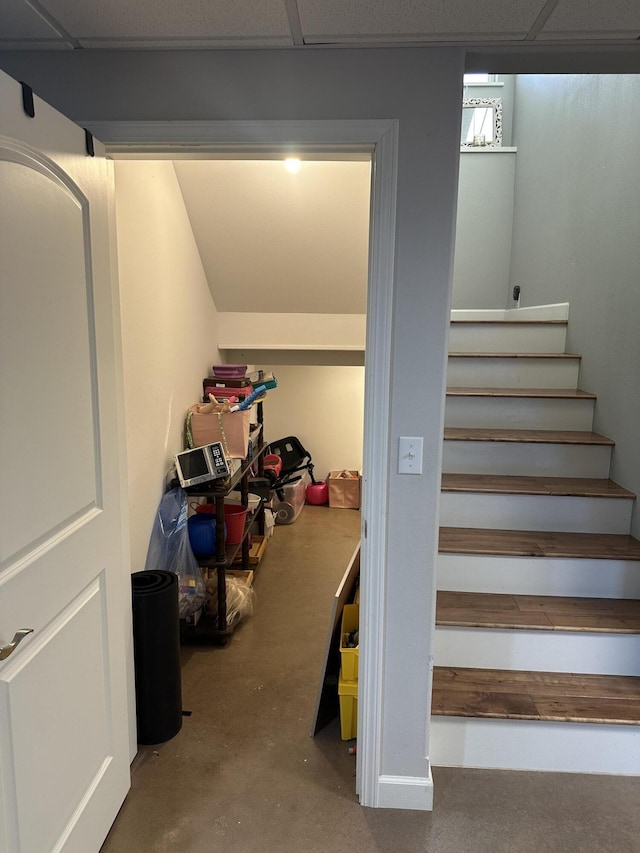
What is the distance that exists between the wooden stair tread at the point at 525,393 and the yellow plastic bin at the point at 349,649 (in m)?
1.19

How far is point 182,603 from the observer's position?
2689mm

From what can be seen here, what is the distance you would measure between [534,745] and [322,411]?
3.89 meters

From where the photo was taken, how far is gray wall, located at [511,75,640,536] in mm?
2498

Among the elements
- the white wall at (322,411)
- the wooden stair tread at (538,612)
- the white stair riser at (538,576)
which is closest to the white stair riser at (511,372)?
the white stair riser at (538,576)

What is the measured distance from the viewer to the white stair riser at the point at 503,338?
332cm

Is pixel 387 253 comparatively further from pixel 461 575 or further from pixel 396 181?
pixel 461 575

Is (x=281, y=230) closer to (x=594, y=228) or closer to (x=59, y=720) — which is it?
(x=594, y=228)

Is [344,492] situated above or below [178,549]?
below

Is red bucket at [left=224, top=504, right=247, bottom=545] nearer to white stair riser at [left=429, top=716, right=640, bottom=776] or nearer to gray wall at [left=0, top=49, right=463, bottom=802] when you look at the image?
white stair riser at [left=429, top=716, right=640, bottom=776]

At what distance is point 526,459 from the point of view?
2656 millimetres

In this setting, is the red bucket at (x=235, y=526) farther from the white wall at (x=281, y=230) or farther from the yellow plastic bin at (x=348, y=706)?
the white wall at (x=281, y=230)

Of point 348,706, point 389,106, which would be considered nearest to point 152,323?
point 389,106

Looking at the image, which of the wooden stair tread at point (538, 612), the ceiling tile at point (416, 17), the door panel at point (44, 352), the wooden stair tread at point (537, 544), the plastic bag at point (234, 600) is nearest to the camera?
the door panel at point (44, 352)

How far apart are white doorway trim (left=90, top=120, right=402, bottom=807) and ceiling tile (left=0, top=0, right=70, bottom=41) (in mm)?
218
